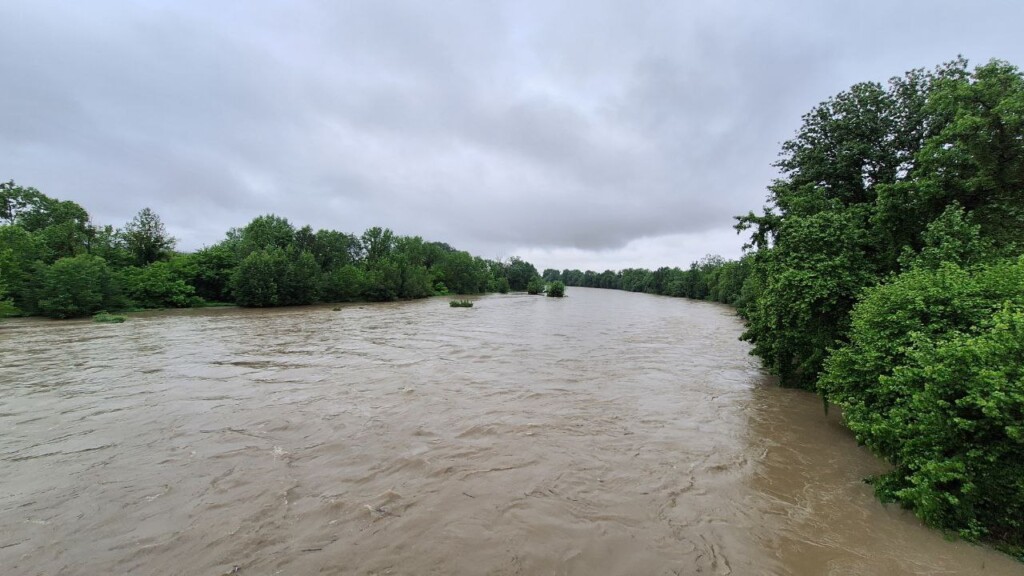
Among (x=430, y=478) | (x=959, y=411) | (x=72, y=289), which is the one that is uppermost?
(x=72, y=289)

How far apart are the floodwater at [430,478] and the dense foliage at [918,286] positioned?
952mm

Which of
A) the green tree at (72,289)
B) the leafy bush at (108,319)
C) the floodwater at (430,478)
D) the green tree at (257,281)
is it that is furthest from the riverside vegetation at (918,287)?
the green tree at (257,281)

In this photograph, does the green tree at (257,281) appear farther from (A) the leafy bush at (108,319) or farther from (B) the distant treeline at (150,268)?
(A) the leafy bush at (108,319)

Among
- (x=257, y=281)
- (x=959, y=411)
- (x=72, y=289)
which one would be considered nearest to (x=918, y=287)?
(x=959, y=411)

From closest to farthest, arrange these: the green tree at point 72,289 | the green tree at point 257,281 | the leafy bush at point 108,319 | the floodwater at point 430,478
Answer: the floodwater at point 430,478 → the leafy bush at point 108,319 → the green tree at point 72,289 → the green tree at point 257,281

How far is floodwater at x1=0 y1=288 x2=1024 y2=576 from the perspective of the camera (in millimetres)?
4082

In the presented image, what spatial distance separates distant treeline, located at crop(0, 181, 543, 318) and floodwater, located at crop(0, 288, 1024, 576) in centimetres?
2153

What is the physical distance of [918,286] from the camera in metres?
6.47

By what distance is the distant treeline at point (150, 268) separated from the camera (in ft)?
86.7

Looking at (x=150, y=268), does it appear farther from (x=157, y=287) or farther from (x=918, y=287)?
(x=918, y=287)

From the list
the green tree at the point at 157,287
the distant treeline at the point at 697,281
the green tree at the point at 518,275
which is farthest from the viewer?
the green tree at the point at 518,275

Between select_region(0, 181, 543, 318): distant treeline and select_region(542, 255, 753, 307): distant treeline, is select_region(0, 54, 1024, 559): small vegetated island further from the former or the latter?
select_region(542, 255, 753, 307): distant treeline

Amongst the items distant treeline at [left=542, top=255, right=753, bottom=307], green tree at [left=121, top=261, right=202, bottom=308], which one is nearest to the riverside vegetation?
distant treeline at [left=542, top=255, right=753, bottom=307]

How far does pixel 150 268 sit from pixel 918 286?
5360 cm
